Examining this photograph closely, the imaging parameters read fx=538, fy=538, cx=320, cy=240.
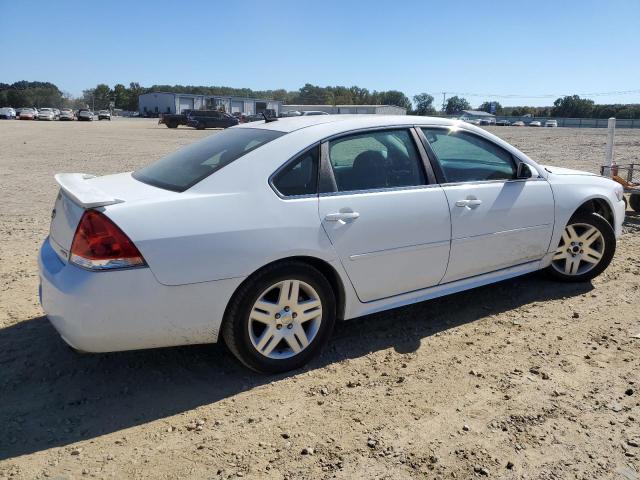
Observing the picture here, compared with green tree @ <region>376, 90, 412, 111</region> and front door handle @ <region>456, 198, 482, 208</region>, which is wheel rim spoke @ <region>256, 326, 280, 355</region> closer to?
front door handle @ <region>456, 198, 482, 208</region>

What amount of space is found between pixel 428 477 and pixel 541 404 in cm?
96

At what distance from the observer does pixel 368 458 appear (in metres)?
2.59

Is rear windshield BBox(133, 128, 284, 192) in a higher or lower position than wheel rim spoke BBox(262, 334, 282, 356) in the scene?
higher

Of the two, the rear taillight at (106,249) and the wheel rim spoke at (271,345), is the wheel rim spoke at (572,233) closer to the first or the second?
the wheel rim spoke at (271,345)

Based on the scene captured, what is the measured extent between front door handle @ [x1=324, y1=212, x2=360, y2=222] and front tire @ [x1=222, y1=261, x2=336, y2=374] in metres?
0.33

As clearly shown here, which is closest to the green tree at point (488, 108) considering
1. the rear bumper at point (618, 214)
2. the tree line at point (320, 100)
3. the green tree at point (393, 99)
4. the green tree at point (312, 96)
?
the tree line at point (320, 100)

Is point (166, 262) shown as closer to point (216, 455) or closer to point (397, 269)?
point (216, 455)

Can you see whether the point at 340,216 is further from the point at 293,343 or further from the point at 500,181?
the point at 500,181

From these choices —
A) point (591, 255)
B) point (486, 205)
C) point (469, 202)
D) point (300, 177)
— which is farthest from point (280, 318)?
point (591, 255)

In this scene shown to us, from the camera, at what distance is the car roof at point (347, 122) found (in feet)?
12.1

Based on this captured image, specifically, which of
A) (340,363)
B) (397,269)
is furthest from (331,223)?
(340,363)

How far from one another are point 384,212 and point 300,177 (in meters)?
0.60

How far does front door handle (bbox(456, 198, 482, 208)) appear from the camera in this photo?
385 cm

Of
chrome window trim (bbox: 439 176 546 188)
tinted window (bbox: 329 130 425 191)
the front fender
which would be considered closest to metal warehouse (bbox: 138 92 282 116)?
the front fender
